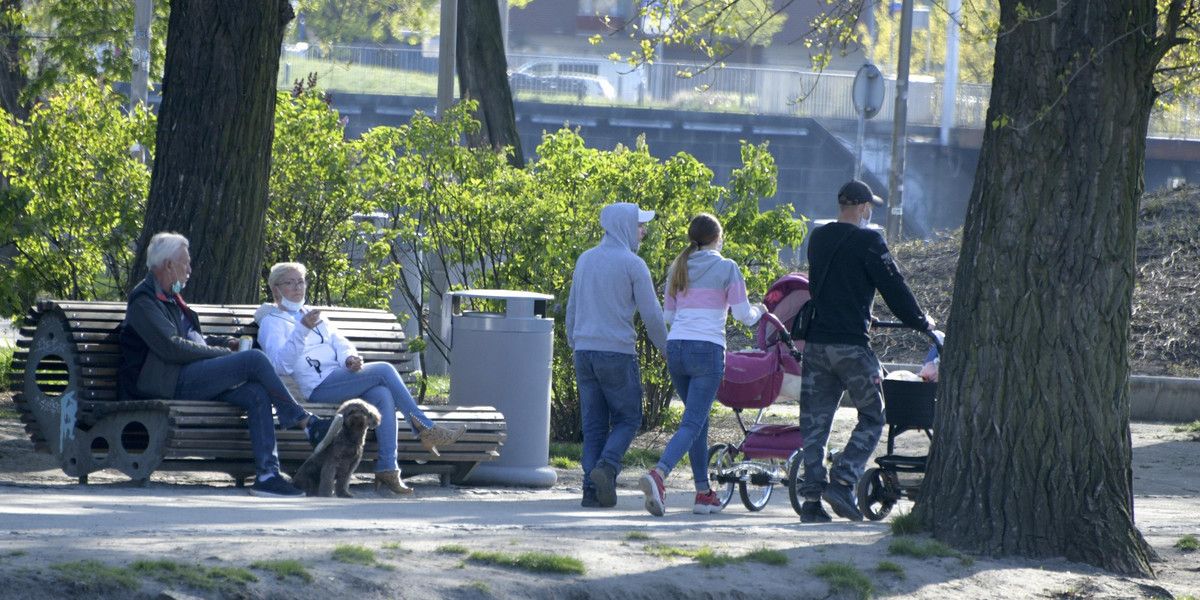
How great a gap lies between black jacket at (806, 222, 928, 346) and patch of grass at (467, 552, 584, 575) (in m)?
2.51

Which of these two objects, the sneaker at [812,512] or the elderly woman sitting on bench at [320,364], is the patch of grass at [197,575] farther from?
the sneaker at [812,512]

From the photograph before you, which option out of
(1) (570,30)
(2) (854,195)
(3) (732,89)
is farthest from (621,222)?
(1) (570,30)

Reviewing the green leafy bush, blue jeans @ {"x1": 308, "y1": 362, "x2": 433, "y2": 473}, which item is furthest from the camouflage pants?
the green leafy bush

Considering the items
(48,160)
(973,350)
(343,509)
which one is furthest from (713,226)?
(48,160)

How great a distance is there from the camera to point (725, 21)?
1075cm

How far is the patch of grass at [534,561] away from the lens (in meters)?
5.93

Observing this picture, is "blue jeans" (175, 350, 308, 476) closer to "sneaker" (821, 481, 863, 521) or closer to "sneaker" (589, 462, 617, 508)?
"sneaker" (589, 462, 617, 508)

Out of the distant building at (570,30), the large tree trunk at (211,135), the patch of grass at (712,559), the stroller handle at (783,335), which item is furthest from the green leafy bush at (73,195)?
the distant building at (570,30)

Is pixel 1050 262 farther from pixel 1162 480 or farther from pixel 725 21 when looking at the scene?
pixel 1162 480

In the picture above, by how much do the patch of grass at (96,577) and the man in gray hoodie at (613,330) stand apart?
11.7ft

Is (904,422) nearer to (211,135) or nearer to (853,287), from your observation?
(853,287)

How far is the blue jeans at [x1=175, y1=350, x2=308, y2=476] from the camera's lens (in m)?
8.35

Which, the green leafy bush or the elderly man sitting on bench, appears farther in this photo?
the green leafy bush

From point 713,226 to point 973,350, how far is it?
5.89ft
